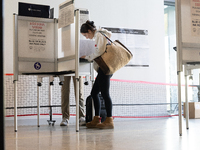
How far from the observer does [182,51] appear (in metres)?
2.48

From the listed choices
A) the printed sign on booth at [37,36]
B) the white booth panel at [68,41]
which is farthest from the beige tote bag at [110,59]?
the printed sign on booth at [37,36]

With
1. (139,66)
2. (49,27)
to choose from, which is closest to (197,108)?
(139,66)

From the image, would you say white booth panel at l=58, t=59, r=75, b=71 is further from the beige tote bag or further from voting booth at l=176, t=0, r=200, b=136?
voting booth at l=176, t=0, r=200, b=136

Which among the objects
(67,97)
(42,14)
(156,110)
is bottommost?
(156,110)

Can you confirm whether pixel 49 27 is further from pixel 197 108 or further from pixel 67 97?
pixel 197 108

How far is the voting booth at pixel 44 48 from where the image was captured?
3.13m

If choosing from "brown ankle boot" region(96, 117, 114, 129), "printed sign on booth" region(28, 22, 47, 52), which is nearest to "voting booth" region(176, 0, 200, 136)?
"brown ankle boot" region(96, 117, 114, 129)

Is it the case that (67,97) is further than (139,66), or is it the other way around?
(139,66)

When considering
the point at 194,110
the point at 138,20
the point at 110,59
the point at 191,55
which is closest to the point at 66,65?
the point at 110,59

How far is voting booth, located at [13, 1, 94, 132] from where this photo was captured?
3.13 meters

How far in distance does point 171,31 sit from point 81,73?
353 centimetres

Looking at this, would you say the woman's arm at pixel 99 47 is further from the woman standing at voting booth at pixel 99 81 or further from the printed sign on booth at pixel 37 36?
the printed sign on booth at pixel 37 36

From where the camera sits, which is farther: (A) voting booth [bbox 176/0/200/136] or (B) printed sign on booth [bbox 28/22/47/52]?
(B) printed sign on booth [bbox 28/22/47/52]

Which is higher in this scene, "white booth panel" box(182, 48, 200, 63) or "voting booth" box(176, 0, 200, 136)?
"voting booth" box(176, 0, 200, 136)
